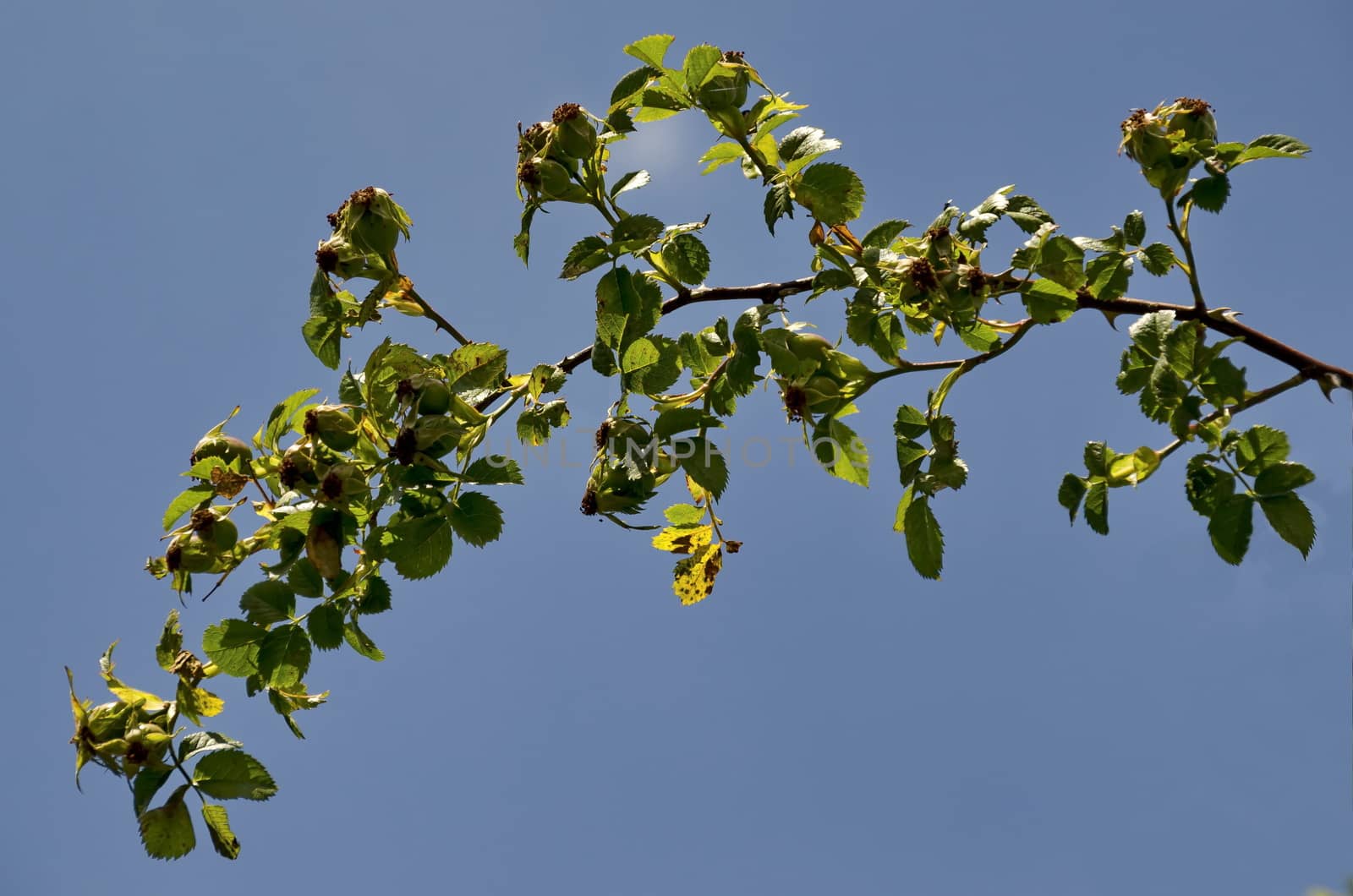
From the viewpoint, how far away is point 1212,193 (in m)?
1.81

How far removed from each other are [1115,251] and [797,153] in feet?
2.04

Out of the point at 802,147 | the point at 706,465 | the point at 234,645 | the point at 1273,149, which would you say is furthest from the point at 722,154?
the point at 234,645

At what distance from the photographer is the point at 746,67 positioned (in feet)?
6.42

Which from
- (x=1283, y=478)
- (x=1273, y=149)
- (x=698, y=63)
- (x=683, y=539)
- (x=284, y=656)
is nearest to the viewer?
(x=1283, y=478)

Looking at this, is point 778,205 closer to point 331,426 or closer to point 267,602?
point 331,426

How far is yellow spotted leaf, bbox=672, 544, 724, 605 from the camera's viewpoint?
2367 mm

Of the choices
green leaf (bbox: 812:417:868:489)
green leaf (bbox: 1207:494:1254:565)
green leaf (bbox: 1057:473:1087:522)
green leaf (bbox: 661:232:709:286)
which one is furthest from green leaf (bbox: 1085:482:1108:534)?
green leaf (bbox: 661:232:709:286)

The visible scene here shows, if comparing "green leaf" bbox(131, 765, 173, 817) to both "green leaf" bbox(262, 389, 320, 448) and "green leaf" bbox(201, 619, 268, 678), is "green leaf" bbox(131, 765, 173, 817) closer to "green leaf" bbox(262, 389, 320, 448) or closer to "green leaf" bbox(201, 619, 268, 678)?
"green leaf" bbox(201, 619, 268, 678)

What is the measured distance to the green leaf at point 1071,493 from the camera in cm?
180

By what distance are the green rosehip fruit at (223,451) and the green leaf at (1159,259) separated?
1.80 m

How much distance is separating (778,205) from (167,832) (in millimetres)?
1662

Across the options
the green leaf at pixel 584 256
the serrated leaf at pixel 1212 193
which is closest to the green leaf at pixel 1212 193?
the serrated leaf at pixel 1212 193

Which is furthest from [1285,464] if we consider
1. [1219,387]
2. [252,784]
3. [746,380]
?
[252,784]

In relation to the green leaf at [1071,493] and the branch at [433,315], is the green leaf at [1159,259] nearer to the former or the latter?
the green leaf at [1071,493]
